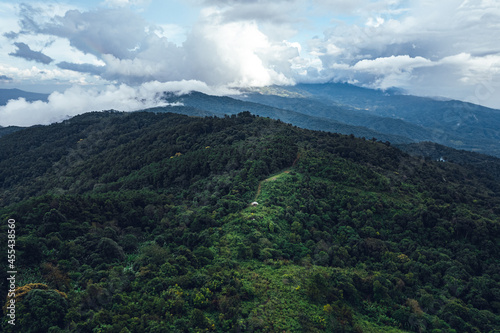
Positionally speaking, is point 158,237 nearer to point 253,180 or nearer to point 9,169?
point 253,180

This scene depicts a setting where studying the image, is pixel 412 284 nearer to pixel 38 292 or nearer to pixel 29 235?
pixel 38 292

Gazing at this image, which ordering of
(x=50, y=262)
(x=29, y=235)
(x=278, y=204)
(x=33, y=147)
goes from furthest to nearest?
(x=33, y=147) → (x=278, y=204) → (x=29, y=235) → (x=50, y=262)

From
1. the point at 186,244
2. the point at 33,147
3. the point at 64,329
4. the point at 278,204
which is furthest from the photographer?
the point at 33,147

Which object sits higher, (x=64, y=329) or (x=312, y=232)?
(x=312, y=232)

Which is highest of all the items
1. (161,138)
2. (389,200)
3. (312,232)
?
(161,138)

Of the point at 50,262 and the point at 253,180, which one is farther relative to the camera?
the point at 253,180

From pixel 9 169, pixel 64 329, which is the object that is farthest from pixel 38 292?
pixel 9 169

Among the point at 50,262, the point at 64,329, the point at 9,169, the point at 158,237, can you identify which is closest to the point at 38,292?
the point at 64,329
